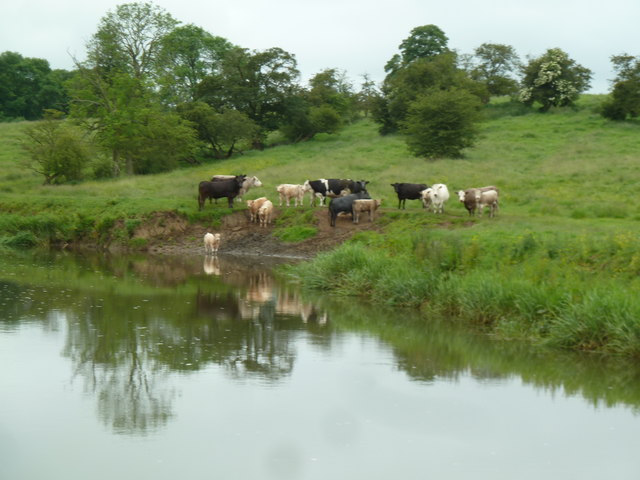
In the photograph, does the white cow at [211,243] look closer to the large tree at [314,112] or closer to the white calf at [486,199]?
the white calf at [486,199]

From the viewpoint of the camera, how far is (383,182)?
128ft

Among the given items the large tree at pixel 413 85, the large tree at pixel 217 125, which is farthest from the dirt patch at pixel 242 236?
the large tree at pixel 413 85

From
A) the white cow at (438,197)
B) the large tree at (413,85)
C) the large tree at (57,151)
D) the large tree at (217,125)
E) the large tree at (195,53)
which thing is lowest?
the white cow at (438,197)

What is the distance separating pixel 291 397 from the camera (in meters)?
12.5

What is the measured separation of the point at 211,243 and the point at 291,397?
20.4m

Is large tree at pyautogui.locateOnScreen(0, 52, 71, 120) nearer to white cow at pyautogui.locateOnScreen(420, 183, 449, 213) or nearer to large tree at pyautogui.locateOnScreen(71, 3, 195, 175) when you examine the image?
large tree at pyautogui.locateOnScreen(71, 3, 195, 175)

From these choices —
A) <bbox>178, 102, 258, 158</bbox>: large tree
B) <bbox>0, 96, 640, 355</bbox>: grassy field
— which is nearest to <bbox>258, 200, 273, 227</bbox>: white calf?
<bbox>0, 96, 640, 355</bbox>: grassy field

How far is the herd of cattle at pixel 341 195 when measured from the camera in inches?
1152

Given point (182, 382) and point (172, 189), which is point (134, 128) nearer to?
point (172, 189)

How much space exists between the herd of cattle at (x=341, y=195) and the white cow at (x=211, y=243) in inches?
80.8

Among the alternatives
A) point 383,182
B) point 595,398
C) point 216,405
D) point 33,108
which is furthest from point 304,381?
point 33,108

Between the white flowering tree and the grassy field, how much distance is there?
5.06 ft

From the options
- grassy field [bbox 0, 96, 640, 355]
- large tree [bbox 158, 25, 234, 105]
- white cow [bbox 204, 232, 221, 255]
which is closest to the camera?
grassy field [bbox 0, 96, 640, 355]

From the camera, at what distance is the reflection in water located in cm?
1338
